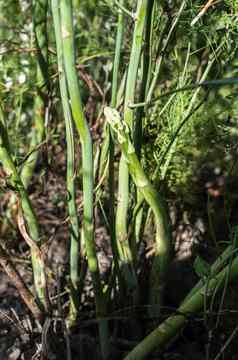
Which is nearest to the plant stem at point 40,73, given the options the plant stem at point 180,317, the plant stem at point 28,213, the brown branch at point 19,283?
the plant stem at point 28,213

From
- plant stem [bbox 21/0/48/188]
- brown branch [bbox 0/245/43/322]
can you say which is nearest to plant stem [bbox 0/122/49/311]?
brown branch [bbox 0/245/43/322]

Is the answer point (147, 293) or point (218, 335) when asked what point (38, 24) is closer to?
point (147, 293)

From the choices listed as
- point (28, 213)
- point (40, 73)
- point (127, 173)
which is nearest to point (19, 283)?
point (28, 213)

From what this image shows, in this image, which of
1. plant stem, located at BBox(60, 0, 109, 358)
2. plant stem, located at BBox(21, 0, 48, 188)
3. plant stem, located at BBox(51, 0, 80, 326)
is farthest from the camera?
plant stem, located at BBox(21, 0, 48, 188)

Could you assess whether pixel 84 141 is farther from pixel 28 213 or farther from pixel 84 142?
pixel 28 213

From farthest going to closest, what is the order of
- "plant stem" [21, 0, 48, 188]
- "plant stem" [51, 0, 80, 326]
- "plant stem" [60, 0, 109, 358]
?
"plant stem" [21, 0, 48, 188] < "plant stem" [51, 0, 80, 326] < "plant stem" [60, 0, 109, 358]

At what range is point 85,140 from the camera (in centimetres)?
97

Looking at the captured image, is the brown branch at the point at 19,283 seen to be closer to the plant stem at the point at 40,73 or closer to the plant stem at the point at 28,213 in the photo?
the plant stem at the point at 28,213

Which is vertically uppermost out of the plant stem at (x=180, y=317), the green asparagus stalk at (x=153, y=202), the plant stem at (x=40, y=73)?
the plant stem at (x=40, y=73)

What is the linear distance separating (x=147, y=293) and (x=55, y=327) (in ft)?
0.70

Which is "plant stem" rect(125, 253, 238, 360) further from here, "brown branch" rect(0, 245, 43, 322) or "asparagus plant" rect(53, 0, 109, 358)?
"brown branch" rect(0, 245, 43, 322)

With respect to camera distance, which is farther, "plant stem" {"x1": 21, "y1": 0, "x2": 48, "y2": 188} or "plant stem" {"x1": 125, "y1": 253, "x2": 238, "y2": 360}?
"plant stem" {"x1": 21, "y1": 0, "x2": 48, "y2": 188}

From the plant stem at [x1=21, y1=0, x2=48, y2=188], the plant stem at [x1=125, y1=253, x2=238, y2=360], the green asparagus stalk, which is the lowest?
the plant stem at [x1=125, y1=253, x2=238, y2=360]

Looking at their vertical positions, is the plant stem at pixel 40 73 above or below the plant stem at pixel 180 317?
above
